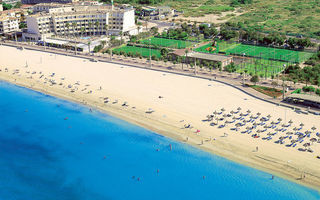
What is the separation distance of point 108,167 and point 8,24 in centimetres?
9951

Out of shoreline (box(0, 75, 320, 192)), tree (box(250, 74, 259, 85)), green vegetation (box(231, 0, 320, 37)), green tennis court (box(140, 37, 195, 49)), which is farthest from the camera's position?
green vegetation (box(231, 0, 320, 37))

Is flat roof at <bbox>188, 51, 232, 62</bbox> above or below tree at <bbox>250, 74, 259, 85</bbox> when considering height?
above

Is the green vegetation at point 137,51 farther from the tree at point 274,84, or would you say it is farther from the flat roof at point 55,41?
the tree at point 274,84

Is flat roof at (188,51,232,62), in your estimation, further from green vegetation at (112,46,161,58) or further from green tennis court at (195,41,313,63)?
green vegetation at (112,46,161,58)

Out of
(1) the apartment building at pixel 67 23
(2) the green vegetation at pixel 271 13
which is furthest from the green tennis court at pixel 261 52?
(1) the apartment building at pixel 67 23

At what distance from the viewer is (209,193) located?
52.3m

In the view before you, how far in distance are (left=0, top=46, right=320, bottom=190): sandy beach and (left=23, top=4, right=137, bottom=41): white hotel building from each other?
819 inches

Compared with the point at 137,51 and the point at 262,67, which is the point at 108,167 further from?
the point at 137,51

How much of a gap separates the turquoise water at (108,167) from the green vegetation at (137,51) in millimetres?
38224

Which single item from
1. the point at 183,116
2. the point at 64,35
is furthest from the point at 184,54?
the point at 64,35

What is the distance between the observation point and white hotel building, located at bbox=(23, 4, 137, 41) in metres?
127

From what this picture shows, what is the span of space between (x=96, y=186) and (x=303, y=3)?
169 m

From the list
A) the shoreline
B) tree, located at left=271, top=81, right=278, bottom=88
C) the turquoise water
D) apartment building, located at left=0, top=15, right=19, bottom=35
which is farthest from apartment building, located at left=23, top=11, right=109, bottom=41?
tree, located at left=271, top=81, right=278, bottom=88

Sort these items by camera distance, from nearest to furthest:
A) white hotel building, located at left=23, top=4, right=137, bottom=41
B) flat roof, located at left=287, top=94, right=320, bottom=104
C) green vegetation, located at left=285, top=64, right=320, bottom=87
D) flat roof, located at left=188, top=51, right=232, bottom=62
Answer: flat roof, located at left=287, top=94, right=320, bottom=104 < green vegetation, located at left=285, top=64, right=320, bottom=87 < flat roof, located at left=188, top=51, right=232, bottom=62 < white hotel building, located at left=23, top=4, right=137, bottom=41
